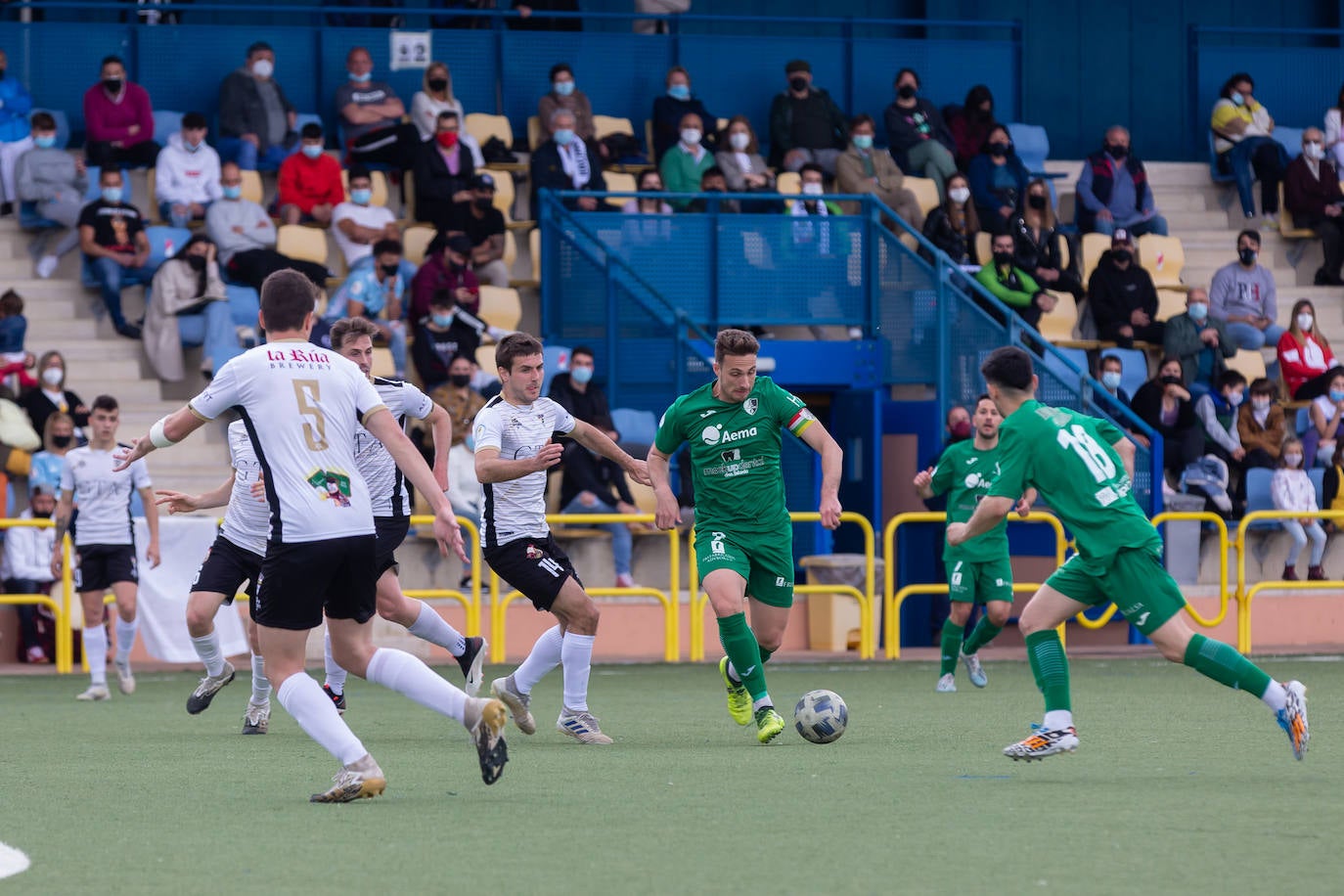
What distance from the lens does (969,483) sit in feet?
48.7

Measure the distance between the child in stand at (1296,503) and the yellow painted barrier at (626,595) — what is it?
19.3 feet

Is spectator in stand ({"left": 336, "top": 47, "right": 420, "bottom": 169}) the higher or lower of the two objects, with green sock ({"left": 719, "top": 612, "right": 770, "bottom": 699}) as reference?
higher

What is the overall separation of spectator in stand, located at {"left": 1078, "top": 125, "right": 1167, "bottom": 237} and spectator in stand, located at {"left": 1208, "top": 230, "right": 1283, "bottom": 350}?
1162 millimetres

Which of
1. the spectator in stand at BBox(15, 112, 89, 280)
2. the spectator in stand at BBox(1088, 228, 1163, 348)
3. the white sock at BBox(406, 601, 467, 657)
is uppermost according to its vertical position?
the spectator in stand at BBox(15, 112, 89, 280)

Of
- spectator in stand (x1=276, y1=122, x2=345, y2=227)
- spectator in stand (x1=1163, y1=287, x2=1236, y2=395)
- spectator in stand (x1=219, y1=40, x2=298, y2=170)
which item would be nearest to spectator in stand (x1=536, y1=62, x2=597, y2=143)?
spectator in stand (x1=276, y1=122, x2=345, y2=227)

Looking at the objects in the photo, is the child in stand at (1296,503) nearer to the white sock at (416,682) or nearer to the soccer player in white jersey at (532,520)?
the soccer player in white jersey at (532,520)

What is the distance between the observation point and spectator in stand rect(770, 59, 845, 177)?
23078 mm

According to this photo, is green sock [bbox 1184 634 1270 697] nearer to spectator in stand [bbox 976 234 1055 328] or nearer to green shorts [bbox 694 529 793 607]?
green shorts [bbox 694 529 793 607]

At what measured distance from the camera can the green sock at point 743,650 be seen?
1045 centimetres

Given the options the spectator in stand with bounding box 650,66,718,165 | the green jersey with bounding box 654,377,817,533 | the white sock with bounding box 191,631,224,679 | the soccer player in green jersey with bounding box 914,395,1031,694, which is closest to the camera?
the green jersey with bounding box 654,377,817,533

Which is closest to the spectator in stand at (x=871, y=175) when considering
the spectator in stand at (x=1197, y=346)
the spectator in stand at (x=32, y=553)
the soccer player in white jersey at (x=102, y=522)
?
the spectator in stand at (x=1197, y=346)

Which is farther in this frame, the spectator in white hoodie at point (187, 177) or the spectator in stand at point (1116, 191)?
the spectator in stand at point (1116, 191)

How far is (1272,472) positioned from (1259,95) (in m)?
7.51

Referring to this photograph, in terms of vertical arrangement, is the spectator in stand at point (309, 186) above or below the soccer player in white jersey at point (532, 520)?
above
